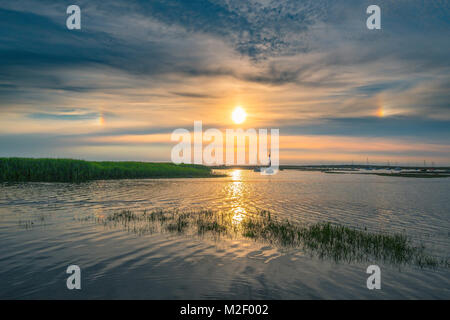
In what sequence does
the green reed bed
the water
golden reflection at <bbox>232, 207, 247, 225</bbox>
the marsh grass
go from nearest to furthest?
1. the water
2. the marsh grass
3. golden reflection at <bbox>232, 207, 247, 225</bbox>
4. the green reed bed

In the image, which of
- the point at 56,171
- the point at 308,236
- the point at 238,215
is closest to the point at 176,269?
the point at 308,236

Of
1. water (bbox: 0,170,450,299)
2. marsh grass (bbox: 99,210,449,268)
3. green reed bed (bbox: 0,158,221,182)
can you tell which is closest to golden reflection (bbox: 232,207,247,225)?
marsh grass (bbox: 99,210,449,268)

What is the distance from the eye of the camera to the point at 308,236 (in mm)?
16281

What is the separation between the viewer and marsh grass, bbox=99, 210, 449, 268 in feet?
42.9

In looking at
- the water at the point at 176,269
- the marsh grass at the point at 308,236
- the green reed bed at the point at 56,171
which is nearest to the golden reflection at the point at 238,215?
the marsh grass at the point at 308,236

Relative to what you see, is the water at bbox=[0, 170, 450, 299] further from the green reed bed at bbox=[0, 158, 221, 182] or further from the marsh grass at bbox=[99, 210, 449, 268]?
the green reed bed at bbox=[0, 158, 221, 182]

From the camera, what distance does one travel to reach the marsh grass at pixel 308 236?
1306 cm

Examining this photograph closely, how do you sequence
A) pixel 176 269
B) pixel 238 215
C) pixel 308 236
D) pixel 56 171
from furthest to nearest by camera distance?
pixel 56 171, pixel 238 215, pixel 308 236, pixel 176 269

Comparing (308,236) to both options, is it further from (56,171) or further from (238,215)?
(56,171)

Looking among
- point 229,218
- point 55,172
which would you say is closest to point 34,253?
point 229,218

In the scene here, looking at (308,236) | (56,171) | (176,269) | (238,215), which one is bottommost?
(238,215)
